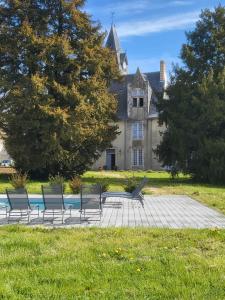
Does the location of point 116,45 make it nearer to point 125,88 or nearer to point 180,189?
point 125,88

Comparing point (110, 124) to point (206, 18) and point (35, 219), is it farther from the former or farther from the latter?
point (35, 219)

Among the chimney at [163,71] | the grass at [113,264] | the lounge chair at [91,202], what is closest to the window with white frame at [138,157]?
the chimney at [163,71]

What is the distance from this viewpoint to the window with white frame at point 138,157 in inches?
2682

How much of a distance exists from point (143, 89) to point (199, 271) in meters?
61.7

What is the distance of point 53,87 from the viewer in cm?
3378

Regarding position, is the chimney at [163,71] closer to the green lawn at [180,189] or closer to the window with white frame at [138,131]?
the window with white frame at [138,131]

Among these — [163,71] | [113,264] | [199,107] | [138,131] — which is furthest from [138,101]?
[113,264]

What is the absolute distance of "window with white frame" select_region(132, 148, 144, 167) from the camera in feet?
224

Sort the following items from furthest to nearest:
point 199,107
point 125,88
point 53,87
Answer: point 125,88 → point 199,107 → point 53,87

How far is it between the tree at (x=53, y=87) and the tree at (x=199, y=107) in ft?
16.5

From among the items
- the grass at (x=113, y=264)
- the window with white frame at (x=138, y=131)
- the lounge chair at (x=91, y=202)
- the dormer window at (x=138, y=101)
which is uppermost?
the dormer window at (x=138, y=101)

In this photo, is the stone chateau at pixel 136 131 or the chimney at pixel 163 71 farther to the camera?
the chimney at pixel 163 71

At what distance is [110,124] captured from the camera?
39719 millimetres

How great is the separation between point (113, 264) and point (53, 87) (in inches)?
1084
